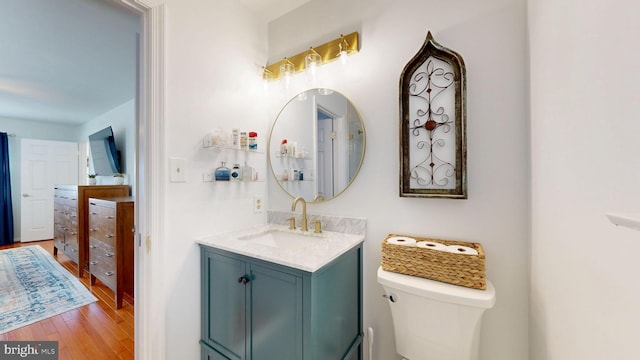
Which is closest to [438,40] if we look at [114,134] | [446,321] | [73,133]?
[446,321]

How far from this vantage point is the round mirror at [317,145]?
1511 mm

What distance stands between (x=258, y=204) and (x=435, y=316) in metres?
1.29

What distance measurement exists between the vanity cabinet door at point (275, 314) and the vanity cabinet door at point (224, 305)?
0.08 meters

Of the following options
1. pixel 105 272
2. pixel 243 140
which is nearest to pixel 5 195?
pixel 105 272

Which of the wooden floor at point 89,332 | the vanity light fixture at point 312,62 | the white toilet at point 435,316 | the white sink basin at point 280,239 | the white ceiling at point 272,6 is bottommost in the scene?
the wooden floor at point 89,332

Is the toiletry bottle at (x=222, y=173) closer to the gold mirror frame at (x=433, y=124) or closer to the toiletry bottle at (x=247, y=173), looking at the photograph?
the toiletry bottle at (x=247, y=173)

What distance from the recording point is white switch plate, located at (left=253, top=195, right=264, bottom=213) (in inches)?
69.3

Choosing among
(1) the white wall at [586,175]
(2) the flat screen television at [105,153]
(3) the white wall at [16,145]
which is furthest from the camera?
(3) the white wall at [16,145]

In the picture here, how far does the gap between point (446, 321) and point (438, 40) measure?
4.42 ft

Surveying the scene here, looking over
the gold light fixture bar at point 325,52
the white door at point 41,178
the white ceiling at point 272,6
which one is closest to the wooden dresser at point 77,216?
the white door at point 41,178

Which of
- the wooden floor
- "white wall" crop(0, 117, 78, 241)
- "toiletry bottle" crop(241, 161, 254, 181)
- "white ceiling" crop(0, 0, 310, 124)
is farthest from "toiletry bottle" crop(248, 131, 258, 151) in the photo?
"white wall" crop(0, 117, 78, 241)

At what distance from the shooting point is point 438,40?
1237mm

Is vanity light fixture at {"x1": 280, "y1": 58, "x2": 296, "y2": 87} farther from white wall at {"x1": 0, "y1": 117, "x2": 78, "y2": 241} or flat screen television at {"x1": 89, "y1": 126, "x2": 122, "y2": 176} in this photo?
white wall at {"x1": 0, "y1": 117, "x2": 78, "y2": 241}

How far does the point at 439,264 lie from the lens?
1043mm
